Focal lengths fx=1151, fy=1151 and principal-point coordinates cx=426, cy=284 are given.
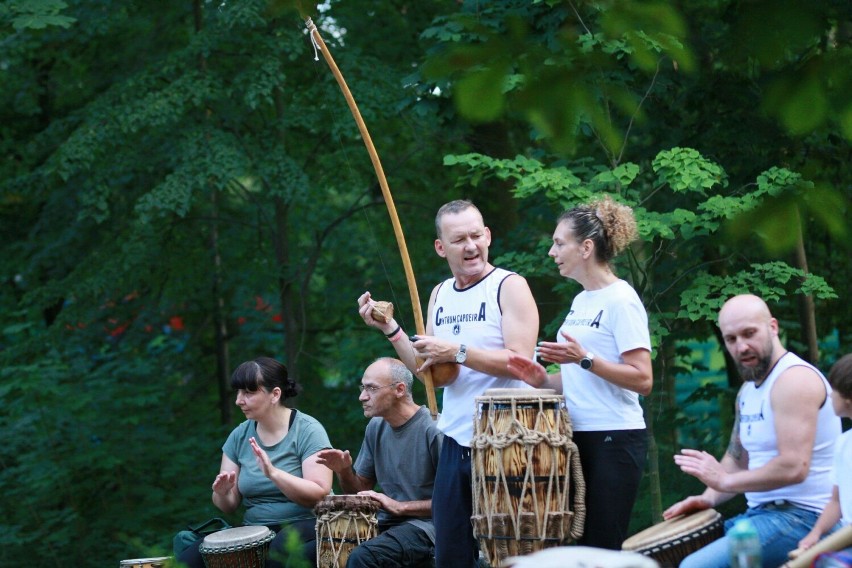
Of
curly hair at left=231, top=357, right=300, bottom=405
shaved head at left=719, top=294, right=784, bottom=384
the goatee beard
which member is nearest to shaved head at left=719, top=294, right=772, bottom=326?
shaved head at left=719, top=294, right=784, bottom=384

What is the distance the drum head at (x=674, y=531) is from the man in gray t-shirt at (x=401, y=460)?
1226 millimetres

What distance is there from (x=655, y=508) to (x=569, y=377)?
295 cm

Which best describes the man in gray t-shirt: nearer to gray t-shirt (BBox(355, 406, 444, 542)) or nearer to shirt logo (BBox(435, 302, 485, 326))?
gray t-shirt (BBox(355, 406, 444, 542))

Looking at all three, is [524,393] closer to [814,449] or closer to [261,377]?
[814,449]

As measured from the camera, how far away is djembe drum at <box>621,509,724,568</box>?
3619mm

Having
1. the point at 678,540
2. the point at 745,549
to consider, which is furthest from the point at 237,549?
the point at 745,549

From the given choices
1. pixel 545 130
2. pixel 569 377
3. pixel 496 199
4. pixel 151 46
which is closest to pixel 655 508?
pixel 569 377

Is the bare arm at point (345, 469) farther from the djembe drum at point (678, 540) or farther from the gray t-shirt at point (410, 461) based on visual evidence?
the djembe drum at point (678, 540)

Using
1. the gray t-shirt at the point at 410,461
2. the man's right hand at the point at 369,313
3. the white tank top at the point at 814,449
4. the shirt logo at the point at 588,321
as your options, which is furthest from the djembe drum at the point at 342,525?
the white tank top at the point at 814,449

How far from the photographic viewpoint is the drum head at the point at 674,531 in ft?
11.9

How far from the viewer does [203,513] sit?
947 centimetres

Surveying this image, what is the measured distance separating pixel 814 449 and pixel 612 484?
0.65 metres

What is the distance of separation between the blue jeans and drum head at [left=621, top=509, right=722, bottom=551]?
0.09m

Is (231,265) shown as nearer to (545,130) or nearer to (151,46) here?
(151,46)
